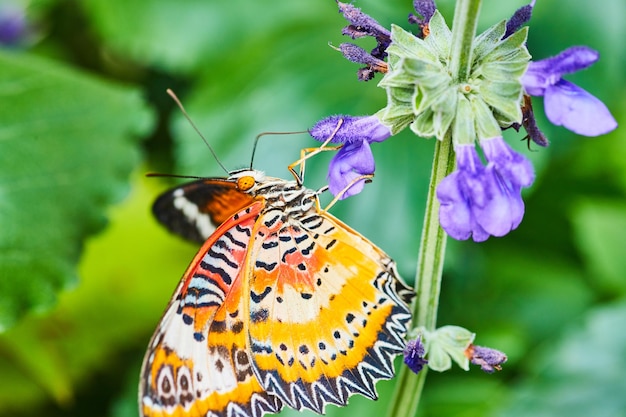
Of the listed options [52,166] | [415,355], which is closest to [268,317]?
[415,355]

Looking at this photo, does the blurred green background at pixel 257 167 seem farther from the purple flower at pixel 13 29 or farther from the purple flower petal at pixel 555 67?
the purple flower petal at pixel 555 67

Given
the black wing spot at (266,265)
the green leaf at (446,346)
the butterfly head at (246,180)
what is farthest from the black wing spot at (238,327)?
the green leaf at (446,346)

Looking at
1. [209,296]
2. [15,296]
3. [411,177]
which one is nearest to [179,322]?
[209,296]

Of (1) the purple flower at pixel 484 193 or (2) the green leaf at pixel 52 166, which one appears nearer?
(1) the purple flower at pixel 484 193

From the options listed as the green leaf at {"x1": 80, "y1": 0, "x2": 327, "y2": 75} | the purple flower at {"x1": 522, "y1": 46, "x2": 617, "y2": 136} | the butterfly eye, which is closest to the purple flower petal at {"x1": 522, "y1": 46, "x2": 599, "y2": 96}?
the purple flower at {"x1": 522, "y1": 46, "x2": 617, "y2": 136}

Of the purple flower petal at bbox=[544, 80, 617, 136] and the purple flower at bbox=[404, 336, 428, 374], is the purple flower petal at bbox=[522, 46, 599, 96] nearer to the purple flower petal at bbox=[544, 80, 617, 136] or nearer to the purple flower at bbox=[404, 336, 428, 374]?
the purple flower petal at bbox=[544, 80, 617, 136]
